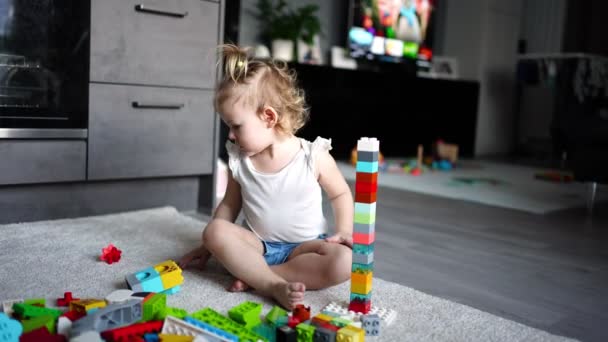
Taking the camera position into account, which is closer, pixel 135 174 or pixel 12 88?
pixel 12 88

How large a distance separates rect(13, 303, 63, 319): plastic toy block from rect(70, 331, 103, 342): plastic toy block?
15 cm

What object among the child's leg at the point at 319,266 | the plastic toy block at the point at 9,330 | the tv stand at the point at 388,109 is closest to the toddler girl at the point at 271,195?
the child's leg at the point at 319,266

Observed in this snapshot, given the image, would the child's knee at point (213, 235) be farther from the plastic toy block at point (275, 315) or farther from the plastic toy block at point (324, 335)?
the plastic toy block at point (324, 335)

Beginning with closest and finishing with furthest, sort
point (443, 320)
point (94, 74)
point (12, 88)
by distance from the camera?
point (443, 320), point (12, 88), point (94, 74)

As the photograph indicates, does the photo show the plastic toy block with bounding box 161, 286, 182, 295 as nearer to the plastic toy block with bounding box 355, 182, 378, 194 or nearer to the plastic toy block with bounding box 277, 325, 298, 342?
the plastic toy block with bounding box 277, 325, 298, 342

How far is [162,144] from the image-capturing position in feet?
6.64

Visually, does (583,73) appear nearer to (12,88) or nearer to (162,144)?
(162,144)

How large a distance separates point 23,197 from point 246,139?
34.6 inches

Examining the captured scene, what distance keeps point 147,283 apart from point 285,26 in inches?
117

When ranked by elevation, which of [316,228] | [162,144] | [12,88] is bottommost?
[316,228]

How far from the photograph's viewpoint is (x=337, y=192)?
1.40 m

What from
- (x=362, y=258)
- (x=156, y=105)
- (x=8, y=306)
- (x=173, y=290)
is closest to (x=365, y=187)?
(x=362, y=258)

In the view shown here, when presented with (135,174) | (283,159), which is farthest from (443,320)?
(135,174)

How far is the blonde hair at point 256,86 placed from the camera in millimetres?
1289
